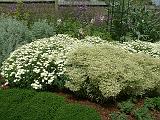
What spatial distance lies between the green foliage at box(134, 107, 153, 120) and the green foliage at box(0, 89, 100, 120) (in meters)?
0.65

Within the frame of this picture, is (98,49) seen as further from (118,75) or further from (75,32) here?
(75,32)

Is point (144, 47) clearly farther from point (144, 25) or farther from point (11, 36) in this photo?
point (11, 36)

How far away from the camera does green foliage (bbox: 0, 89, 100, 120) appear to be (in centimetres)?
752

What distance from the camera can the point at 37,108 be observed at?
303 inches

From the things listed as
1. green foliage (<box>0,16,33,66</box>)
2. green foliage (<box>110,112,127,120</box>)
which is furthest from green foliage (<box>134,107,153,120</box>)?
green foliage (<box>0,16,33,66</box>)

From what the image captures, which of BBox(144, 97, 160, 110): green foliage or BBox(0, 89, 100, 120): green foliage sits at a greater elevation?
BBox(0, 89, 100, 120): green foliage

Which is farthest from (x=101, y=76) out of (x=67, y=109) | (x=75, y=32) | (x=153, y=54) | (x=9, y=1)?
(x=9, y=1)

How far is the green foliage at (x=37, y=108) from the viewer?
7.52 metres

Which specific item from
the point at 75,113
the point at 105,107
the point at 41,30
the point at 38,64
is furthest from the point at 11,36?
the point at 75,113

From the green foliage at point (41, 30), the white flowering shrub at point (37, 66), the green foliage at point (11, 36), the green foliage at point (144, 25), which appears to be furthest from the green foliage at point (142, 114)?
the green foliage at point (144, 25)

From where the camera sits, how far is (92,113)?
7.54 metres

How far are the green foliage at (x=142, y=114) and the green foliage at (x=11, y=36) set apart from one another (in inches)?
141

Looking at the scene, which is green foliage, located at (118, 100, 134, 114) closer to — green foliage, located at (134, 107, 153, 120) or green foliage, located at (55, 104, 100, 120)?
green foliage, located at (134, 107, 153, 120)

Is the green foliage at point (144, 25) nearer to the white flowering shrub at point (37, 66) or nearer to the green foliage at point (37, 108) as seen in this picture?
the white flowering shrub at point (37, 66)
